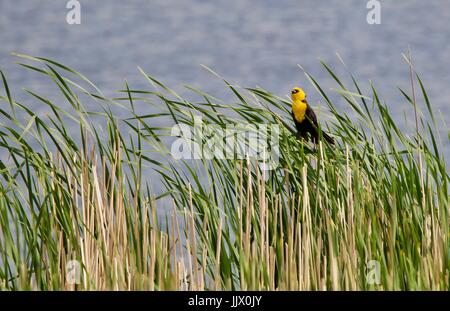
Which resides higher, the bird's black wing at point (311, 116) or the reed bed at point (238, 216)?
the bird's black wing at point (311, 116)

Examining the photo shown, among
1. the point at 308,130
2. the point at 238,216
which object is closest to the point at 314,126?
the point at 308,130

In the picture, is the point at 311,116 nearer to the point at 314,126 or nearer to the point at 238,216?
the point at 314,126

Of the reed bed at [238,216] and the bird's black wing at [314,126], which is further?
the bird's black wing at [314,126]

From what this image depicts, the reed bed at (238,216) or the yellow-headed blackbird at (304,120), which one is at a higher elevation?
the yellow-headed blackbird at (304,120)

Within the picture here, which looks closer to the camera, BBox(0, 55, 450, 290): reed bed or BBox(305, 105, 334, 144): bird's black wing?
BBox(0, 55, 450, 290): reed bed

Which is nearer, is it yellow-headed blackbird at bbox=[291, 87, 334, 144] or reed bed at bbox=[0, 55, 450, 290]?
reed bed at bbox=[0, 55, 450, 290]

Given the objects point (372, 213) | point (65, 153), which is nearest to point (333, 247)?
point (372, 213)

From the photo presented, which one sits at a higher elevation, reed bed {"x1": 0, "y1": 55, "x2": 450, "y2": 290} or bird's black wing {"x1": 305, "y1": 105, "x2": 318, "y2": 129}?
bird's black wing {"x1": 305, "y1": 105, "x2": 318, "y2": 129}

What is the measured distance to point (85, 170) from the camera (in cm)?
283

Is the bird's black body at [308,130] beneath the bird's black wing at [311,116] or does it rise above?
beneath

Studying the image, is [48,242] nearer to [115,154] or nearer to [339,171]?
[115,154]

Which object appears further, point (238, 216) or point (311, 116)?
point (311, 116)

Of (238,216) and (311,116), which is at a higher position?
(311,116)
